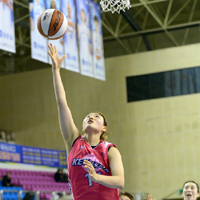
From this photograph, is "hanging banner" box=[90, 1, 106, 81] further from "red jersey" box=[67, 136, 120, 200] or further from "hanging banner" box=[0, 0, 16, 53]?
"red jersey" box=[67, 136, 120, 200]

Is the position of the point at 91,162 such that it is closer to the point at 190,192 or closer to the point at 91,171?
the point at 91,171

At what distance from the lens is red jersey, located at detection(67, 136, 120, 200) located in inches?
120

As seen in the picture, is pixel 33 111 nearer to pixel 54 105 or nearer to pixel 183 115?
pixel 54 105

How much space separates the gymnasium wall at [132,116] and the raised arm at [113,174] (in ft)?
58.5

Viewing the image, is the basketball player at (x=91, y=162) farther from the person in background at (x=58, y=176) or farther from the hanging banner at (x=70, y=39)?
the person in background at (x=58, y=176)

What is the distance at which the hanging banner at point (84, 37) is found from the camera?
15.4 meters

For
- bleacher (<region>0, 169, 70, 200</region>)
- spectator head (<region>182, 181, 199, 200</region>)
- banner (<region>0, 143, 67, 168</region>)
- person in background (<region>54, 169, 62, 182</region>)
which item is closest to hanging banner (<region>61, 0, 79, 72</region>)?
banner (<region>0, 143, 67, 168</region>)

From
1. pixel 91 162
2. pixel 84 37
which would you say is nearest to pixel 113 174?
pixel 91 162

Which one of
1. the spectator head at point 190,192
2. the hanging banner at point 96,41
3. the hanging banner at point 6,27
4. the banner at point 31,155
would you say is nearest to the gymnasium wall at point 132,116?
the banner at point 31,155

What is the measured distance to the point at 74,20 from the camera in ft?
49.4

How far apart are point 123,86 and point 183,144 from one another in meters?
4.73

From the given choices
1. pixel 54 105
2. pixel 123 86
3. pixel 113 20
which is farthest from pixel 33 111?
pixel 113 20

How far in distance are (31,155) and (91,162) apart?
15865 millimetres

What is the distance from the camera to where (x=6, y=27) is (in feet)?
39.7
